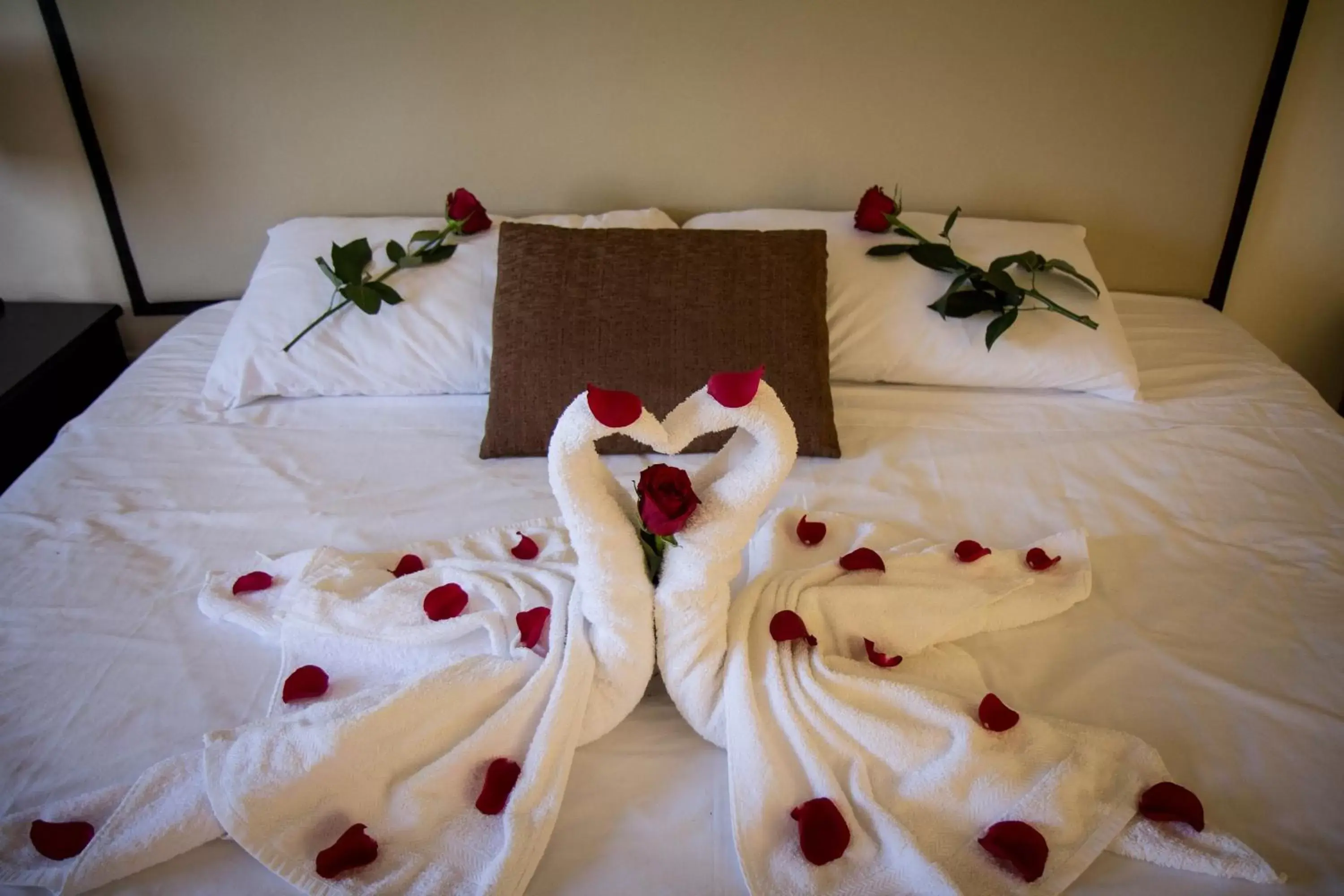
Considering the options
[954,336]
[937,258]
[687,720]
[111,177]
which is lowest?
[687,720]

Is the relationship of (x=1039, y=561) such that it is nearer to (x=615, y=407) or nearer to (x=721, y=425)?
(x=721, y=425)

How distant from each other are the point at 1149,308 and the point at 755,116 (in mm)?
935

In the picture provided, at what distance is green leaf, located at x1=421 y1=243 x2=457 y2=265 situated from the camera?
178 cm

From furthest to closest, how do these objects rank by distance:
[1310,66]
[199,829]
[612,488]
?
[1310,66]
[612,488]
[199,829]

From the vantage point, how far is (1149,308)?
203 centimetres

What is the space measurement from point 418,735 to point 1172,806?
0.76 meters

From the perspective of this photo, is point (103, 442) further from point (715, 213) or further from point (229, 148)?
point (715, 213)

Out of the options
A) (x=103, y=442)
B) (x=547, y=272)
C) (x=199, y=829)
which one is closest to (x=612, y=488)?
(x=199, y=829)

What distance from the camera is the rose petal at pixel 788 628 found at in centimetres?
108

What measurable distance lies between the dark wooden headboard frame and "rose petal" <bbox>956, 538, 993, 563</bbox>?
124cm

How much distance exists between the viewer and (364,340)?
1.70m

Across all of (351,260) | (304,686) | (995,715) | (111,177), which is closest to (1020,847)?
(995,715)

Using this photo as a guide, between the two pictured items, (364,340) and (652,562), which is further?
(364,340)

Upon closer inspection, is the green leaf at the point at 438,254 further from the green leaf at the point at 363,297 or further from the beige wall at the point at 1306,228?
the beige wall at the point at 1306,228
